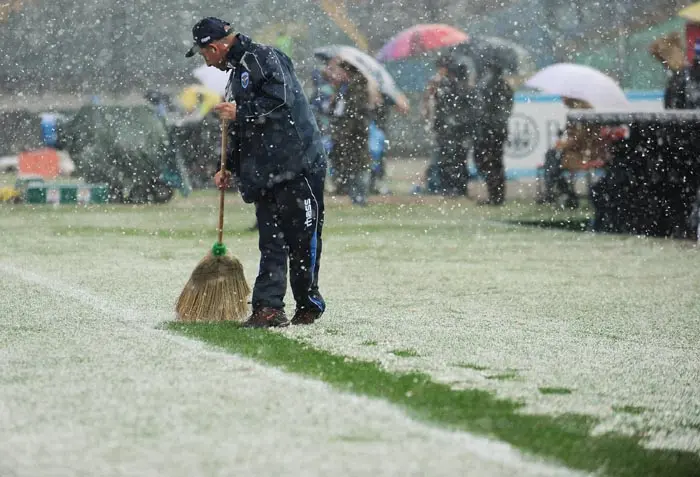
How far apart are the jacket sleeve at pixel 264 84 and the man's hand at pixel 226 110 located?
1.6 inches

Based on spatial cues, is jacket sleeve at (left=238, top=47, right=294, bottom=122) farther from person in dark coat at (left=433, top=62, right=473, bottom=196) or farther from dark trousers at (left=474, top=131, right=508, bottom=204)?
person in dark coat at (left=433, top=62, right=473, bottom=196)

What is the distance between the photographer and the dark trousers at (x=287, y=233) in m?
7.64

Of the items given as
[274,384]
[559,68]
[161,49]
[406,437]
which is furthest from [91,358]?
[161,49]

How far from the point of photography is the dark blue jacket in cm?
748

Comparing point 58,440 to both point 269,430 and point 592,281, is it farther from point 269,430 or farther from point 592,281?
point 592,281

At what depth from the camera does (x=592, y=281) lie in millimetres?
11008

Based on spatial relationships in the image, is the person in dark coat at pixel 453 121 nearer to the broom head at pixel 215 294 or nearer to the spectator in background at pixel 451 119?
the spectator in background at pixel 451 119

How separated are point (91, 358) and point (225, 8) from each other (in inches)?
1091

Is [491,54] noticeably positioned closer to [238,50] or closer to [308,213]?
[308,213]

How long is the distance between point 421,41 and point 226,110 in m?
14.7

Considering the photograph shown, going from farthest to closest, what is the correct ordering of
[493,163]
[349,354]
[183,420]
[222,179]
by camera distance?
1. [493,163]
2. [222,179]
3. [349,354]
4. [183,420]

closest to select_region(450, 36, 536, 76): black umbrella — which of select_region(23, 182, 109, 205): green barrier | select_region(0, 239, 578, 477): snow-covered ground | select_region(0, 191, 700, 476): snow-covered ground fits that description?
select_region(23, 182, 109, 205): green barrier

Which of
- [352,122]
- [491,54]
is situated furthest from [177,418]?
[491,54]

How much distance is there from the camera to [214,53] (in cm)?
748
